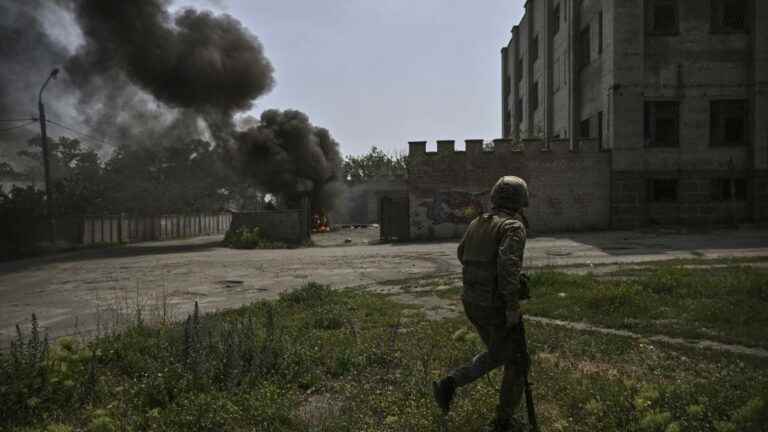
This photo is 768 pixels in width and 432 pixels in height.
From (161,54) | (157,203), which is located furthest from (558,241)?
(157,203)

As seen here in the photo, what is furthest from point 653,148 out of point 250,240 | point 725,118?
point 250,240

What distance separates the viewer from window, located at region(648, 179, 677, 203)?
2023 cm

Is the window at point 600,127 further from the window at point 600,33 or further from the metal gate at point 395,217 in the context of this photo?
the metal gate at point 395,217

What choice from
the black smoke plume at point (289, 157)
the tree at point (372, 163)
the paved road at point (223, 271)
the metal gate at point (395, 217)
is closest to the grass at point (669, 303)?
the paved road at point (223, 271)

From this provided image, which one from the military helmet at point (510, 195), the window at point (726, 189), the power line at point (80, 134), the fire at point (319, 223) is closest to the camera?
the military helmet at point (510, 195)

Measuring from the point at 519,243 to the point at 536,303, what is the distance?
4299 millimetres

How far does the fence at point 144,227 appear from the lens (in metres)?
25.4

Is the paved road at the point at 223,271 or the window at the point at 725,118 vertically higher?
the window at the point at 725,118

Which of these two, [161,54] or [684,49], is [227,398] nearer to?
[684,49]

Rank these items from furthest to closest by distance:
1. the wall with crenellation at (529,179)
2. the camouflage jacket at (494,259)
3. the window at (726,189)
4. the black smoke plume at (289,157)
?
1. the black smoke plume at (289,157)
2. the wall with crenellation at (529,179)
3. the window at (726,189)
4. the camouflage jacket at (494,259)

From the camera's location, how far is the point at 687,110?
20078 mm

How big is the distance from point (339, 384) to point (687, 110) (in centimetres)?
2025

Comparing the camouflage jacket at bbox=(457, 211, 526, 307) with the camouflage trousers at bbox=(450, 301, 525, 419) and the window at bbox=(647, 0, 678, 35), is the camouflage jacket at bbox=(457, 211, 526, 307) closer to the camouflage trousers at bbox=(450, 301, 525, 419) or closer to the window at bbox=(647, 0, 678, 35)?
the camouflage trousers at bbox=(450, 301, 525, 419)

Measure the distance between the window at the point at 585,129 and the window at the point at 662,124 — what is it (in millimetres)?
3296
